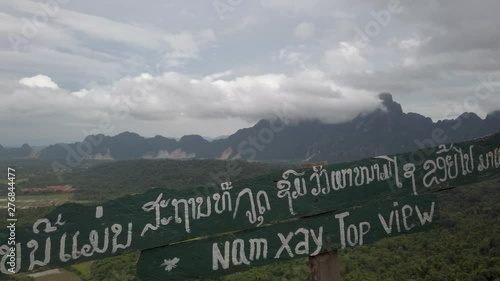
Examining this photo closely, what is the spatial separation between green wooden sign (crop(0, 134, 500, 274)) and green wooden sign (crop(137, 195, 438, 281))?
0.07 m

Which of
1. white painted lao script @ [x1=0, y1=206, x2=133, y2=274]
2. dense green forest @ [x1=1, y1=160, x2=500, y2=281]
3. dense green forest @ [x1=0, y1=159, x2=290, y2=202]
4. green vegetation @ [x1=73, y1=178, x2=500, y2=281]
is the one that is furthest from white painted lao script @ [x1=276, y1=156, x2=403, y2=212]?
dense green forest @ [x1=0, y1=159, x2=290, y2=202]

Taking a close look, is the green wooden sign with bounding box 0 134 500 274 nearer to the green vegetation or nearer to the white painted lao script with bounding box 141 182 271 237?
the white painted lao script with bounding box 141 182 271 237

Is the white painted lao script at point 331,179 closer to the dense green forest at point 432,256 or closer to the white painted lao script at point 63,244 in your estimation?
the white painted lao script at point 63,244

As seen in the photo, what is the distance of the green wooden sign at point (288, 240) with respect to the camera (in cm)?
227

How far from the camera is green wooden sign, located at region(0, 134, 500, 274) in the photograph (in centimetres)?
206

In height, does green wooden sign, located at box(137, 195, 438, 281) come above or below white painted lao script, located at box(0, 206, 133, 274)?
below

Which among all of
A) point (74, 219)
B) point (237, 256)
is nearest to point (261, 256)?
point (237, 256)

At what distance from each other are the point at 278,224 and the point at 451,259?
3721cm

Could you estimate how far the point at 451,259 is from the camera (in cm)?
3269

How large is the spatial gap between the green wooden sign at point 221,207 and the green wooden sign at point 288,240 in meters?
0.07

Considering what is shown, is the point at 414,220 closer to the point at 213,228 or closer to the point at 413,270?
the point at 213,228

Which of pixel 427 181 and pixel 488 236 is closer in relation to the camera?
pixel 427 181

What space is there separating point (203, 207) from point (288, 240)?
27.4 inches

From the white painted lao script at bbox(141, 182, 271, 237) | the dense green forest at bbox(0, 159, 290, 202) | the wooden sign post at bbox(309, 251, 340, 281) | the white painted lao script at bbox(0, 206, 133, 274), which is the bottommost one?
the dense green forest at bbox(0, 159, 290, 202)
